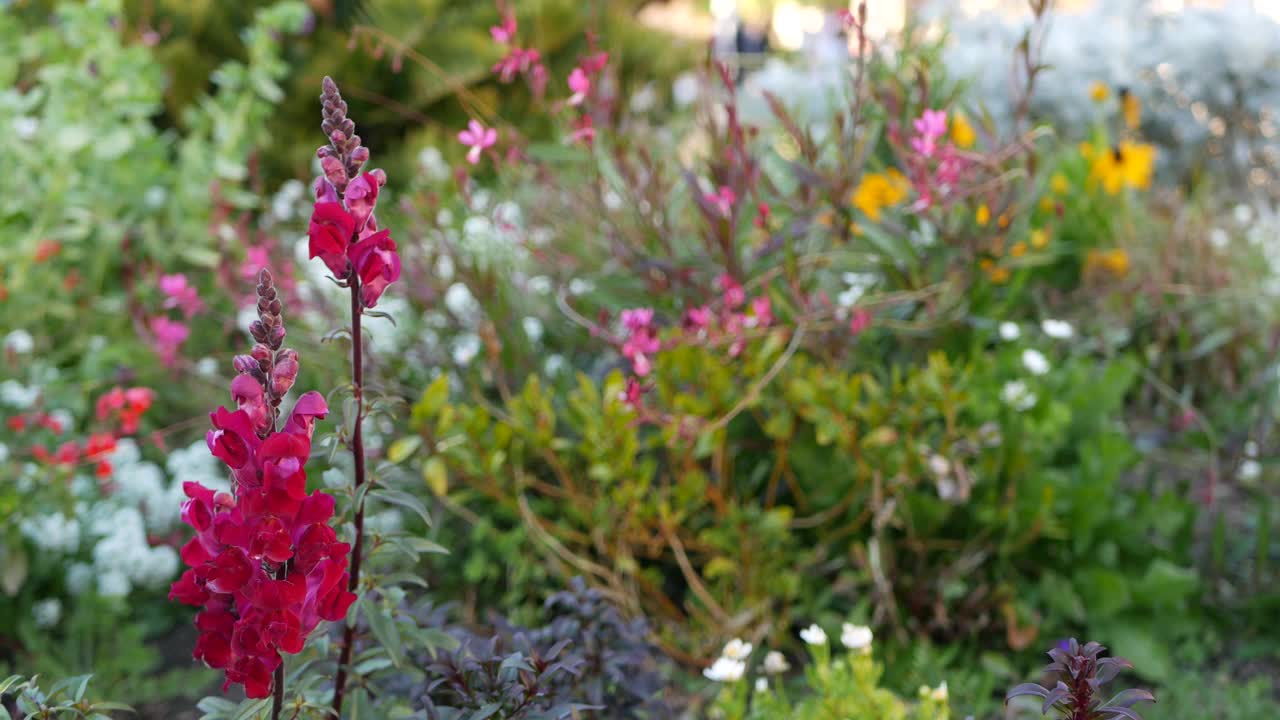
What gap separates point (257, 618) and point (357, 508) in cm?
16

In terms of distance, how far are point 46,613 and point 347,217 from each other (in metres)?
1.67

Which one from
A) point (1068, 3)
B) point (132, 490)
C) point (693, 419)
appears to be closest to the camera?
point (693, 419)

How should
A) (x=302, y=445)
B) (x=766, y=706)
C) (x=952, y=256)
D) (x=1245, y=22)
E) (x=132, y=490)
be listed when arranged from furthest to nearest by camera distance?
(x=1245, y=22) → (x=132, y=490) → (x=952, y=256) → (x=766, y=706) → (x=302, y=445)

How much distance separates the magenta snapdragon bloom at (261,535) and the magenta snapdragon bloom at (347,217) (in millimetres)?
91

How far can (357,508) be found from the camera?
3.66 ft

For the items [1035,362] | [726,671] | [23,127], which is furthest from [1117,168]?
[23,127]

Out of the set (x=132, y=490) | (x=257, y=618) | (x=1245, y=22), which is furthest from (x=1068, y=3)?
(x=257, y=618)

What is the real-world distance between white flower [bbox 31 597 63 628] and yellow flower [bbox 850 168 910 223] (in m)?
1.90

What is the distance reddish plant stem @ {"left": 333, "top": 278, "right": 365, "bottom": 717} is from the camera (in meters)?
1.09

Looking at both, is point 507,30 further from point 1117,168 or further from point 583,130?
point 1117,168

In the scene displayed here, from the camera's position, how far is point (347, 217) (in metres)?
1.05

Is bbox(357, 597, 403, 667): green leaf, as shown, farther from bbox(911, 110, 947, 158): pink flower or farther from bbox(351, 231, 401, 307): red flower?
bbox(911, 110, 947, 158): pink flower

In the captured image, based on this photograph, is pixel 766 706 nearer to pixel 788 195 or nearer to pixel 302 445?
pixel 302 445

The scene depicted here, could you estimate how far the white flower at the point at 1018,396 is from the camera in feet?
7.31
